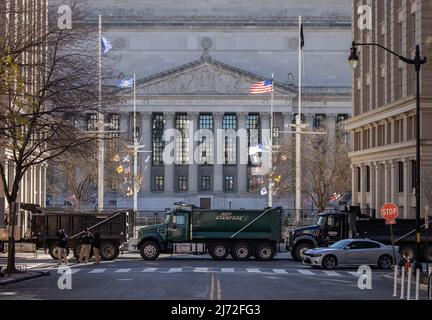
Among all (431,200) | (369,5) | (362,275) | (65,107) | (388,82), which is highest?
(369,5)

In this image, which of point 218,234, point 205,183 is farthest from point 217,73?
point 218,234

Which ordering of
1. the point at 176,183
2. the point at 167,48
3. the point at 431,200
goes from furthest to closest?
the point at 167,48, the point at 176,183, the point at 431,200

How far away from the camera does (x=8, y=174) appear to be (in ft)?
201

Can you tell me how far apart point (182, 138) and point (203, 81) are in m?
7.30

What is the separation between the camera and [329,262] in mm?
43625

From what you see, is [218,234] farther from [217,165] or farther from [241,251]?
[217,165]

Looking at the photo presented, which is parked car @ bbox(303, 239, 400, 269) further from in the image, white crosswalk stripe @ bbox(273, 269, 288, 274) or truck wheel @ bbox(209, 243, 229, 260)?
truck wheel @ bbox(209, 243, 229, 260)

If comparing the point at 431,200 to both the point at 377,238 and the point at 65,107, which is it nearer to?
the point at 377,238

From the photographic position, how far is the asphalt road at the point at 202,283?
1091 inches

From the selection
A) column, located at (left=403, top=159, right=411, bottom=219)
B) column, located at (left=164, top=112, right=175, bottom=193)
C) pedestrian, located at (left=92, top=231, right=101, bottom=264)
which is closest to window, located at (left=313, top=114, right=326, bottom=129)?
column, located at (left=164, top=112, right=175, bottom=193)

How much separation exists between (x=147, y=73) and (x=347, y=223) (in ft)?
236

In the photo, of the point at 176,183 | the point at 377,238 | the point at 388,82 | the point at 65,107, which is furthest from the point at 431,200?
the point at 176,183

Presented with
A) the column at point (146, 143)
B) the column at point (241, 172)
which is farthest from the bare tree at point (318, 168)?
the column at point (146, 143)
